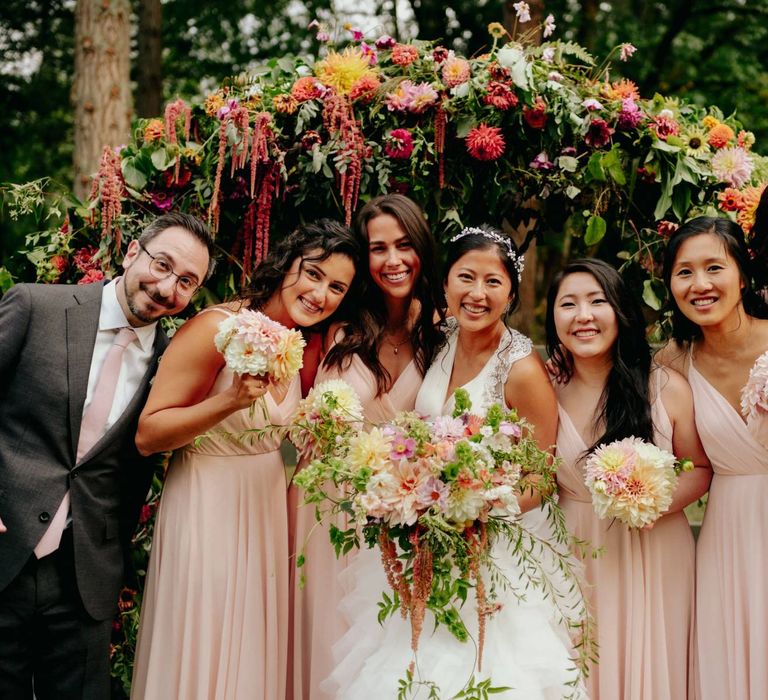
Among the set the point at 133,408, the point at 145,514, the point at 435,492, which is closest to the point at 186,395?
the point at 133,408

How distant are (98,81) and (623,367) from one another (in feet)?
18.5

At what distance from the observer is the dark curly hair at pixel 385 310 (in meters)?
3.85

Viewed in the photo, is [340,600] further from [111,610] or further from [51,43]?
[51,43]

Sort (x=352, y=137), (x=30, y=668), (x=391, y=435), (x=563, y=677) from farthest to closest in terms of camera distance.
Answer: (x=352, y=137) → (x=30, y=668) → (x=563, y=677) → (x=391, y=435)

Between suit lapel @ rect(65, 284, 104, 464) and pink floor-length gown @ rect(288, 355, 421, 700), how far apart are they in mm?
1093

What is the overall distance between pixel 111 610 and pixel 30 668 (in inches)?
14.8

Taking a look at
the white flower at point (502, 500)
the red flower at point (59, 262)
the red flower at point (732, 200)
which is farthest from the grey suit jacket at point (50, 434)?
the red flower at point (732, 200)

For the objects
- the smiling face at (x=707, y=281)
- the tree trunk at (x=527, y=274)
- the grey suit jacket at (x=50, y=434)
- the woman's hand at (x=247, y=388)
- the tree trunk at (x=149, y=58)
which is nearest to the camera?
the woman's hand at (x=247, y=388)

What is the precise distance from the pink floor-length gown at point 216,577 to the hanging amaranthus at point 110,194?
1116mm

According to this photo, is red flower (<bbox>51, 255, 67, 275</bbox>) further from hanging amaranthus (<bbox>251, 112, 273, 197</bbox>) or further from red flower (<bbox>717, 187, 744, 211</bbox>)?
red flower (<bbox>717, 187, 744, 211</bbox>)

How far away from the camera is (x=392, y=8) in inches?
523

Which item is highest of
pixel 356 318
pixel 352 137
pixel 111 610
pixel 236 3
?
pixel 236 3

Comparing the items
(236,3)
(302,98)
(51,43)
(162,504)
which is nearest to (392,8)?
(236,3)

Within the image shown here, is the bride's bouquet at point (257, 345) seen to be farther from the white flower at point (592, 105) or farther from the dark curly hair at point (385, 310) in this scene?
the white flower at point (592, 105)
